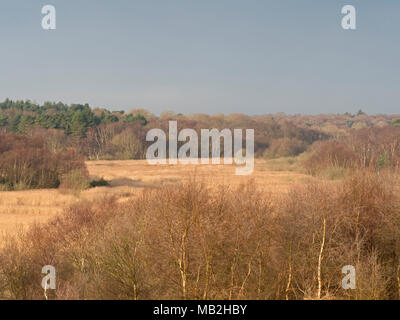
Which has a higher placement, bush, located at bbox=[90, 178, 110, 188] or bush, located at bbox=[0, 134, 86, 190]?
bush, located at bbox=[0, 134, 86, 190]

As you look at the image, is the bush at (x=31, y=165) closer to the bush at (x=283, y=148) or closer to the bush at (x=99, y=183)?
the bush at (x=99, y=183)

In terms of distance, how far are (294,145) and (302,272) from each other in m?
95.7

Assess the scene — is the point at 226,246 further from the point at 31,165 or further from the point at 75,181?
the point at 31,165

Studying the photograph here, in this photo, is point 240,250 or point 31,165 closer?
point 240,250

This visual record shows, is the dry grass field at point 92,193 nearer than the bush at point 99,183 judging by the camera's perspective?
Yes

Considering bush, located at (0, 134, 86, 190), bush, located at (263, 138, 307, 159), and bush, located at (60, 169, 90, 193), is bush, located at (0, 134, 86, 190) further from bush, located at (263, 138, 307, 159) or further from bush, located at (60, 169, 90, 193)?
bush, located at (263, 138, 307, 159)

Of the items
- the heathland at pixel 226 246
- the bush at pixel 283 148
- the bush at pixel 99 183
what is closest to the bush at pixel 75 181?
the bush at pixel 99 183

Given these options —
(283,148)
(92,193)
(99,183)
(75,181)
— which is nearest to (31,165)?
(75,181)

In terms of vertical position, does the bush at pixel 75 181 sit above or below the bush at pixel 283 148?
below

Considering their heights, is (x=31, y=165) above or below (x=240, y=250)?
above

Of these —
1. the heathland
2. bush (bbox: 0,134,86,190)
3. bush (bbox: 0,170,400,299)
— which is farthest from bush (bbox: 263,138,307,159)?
bush (bbox: 0,170,400,299)

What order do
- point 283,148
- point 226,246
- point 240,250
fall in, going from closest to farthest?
point 226,246, point 240,250, point 283,148
